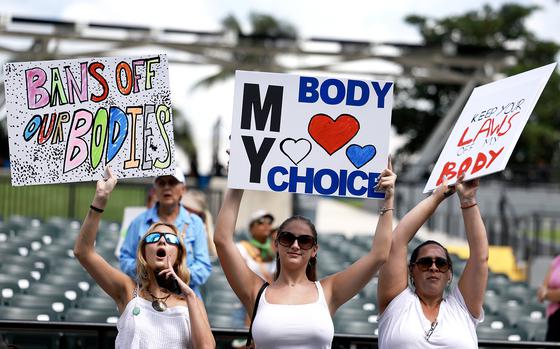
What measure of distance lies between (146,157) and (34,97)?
654 mm

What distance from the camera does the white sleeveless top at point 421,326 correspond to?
3949 millimetres

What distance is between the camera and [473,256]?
4102 mm

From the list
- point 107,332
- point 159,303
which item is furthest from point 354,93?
point 107,332

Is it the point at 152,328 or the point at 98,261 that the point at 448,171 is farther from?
the point at 98,261

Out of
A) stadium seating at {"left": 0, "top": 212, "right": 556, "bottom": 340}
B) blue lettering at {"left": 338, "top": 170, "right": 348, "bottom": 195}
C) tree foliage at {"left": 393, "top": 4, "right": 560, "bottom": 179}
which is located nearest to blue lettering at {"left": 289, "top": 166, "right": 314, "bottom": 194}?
blue lettering at {"left": 338, "top": 170, "right": 348, "bottom": 195}

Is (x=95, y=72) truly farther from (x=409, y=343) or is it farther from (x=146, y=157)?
(x=409, y=343)

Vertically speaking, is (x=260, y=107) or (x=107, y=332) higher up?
(x=260, y=107)

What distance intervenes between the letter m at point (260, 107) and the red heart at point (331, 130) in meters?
0.17

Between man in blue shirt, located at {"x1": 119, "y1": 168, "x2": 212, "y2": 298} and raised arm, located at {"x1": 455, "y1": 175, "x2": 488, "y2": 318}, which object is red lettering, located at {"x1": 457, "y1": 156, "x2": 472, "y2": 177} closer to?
raised arm, located at {"x1": 455, "y1": 175, "x2": 488, "y2": 318}

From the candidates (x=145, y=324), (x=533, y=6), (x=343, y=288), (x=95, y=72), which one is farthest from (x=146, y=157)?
(x=533, y=6)

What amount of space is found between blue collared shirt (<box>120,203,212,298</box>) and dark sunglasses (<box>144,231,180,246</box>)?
109 cm

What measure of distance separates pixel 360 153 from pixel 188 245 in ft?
4.74

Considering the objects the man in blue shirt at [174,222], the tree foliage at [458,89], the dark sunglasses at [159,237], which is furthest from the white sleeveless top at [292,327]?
the tree foliage at [458,89]

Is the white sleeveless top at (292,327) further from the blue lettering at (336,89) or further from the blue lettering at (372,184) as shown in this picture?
the blue lettering at (336,89)
